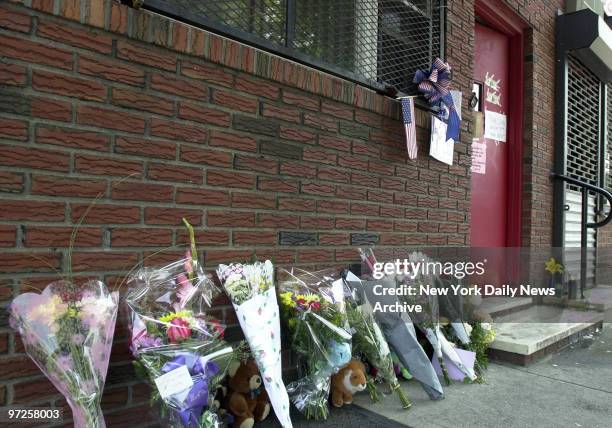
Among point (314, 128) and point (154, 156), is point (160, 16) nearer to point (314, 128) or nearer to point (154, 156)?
point (154, 156)

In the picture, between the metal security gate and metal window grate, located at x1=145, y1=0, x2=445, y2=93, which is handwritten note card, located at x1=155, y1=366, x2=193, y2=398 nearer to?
metal window grate, located at x1=145, y1=0, x2=445, y2=93

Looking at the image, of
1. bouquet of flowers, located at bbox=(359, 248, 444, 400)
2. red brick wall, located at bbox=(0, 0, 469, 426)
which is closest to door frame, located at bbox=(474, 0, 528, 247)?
red brick wall, located at bbox=(0, 0, 469, 426)

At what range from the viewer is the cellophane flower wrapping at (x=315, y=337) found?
257 centimetres

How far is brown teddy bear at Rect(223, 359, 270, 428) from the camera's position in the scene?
2461 mm

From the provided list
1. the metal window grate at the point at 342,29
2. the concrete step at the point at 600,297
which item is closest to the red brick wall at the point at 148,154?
the metal window grate at the point at 342,29

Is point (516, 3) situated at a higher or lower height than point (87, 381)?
higher

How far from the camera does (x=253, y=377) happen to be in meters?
2.48

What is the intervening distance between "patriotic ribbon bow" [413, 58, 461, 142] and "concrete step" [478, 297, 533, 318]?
151 cm

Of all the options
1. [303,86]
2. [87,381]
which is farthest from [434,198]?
[87,381]

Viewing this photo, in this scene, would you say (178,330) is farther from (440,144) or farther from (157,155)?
(440,144)

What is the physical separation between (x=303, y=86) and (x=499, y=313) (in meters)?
2.91

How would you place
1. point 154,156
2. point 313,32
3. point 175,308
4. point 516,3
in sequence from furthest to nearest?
point 516,3 < point 313,32 < point 154,156 < point 175,308

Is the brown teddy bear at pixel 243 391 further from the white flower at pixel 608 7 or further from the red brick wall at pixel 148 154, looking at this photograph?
the white flower at pixel 608 7

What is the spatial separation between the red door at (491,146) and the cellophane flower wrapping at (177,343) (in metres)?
3.64
